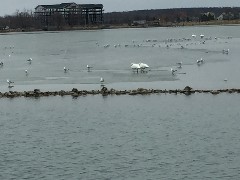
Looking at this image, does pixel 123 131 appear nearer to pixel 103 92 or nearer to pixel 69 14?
pixel 103 92

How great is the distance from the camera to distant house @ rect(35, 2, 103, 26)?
128 meters

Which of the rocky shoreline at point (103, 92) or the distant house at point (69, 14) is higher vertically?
the distant house at point (69, 14)

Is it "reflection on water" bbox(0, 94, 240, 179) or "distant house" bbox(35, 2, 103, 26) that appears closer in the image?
"reflection on water" bbox(0, 94, 240, 179)

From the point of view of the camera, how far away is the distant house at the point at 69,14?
419 ft

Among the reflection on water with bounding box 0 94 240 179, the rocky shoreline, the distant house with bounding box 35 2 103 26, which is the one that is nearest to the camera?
the reflection on water with bounding box 0 94 240 179

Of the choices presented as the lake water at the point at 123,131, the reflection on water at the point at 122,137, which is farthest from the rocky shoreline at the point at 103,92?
the reflection on water at the point at 122,137

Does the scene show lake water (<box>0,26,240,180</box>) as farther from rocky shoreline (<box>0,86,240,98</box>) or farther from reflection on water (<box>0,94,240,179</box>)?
rocky shoreline (<box>0,86,240,98</box>)

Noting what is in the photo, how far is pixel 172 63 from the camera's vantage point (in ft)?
117

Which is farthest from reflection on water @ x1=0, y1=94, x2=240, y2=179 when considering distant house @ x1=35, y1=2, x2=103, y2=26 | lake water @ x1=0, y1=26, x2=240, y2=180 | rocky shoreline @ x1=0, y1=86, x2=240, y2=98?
distant house @ x1=35, y1=2, x2=103, y2=26

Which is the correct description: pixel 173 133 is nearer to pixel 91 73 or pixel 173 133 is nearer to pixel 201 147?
pixel 201 147

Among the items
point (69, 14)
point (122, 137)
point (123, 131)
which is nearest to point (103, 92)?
point (123, 131)

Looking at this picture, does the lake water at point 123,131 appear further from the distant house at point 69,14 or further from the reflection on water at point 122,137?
the distant house at point 69,14

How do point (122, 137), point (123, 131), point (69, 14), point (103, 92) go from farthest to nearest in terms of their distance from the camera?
point (69, 14), point (103, 92), point (123, 131), point (122, 137)

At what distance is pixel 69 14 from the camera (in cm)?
12681
